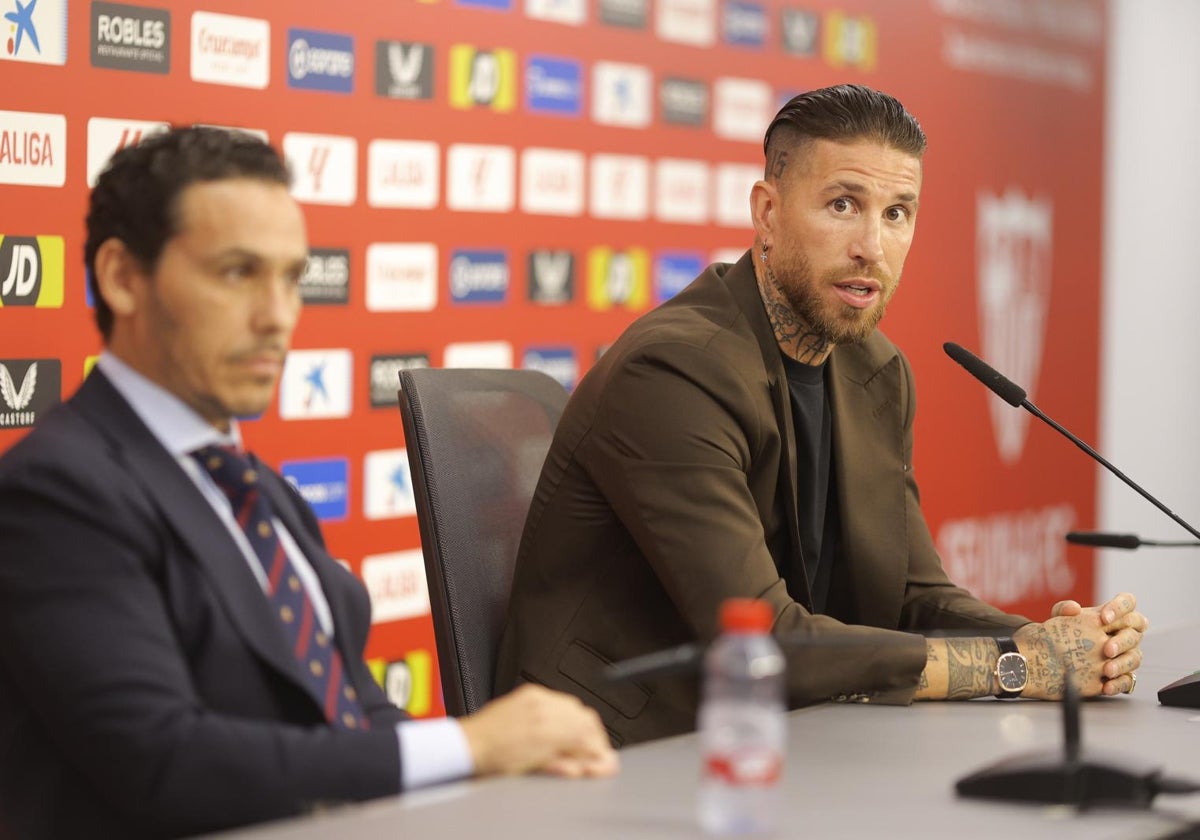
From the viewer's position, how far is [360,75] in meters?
3.07

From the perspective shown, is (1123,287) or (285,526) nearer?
(285,526)

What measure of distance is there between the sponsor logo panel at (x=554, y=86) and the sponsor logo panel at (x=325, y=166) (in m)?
0.53

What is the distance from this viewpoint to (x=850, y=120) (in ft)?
7.34

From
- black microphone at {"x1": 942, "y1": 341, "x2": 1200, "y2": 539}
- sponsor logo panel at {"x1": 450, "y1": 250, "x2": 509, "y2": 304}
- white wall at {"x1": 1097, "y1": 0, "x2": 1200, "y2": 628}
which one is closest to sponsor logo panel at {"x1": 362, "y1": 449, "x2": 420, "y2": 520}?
sponsor logo panel at {"x1": 450, "y1": 250, "x2": 509, "y2": 304}

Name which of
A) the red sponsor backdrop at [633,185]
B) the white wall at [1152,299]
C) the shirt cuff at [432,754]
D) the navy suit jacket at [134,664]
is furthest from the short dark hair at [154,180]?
the white wall at [1152,299]

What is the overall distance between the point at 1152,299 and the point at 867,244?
3.71 meters

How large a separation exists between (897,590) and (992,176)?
2.84 m

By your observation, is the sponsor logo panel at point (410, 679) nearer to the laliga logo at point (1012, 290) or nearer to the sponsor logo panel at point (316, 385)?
the sponsor logo panel at point (316, 385)

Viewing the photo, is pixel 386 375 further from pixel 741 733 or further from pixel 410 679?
pixel 741 733

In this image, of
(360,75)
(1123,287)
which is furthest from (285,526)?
(1123,287)

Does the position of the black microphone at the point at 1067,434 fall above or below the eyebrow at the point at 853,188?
below

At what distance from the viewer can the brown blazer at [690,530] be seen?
189cm

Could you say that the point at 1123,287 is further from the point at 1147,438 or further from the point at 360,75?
the point at 360,75

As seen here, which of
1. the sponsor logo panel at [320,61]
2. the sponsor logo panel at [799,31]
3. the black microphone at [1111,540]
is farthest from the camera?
the sponsor logo panel at [799,31]
